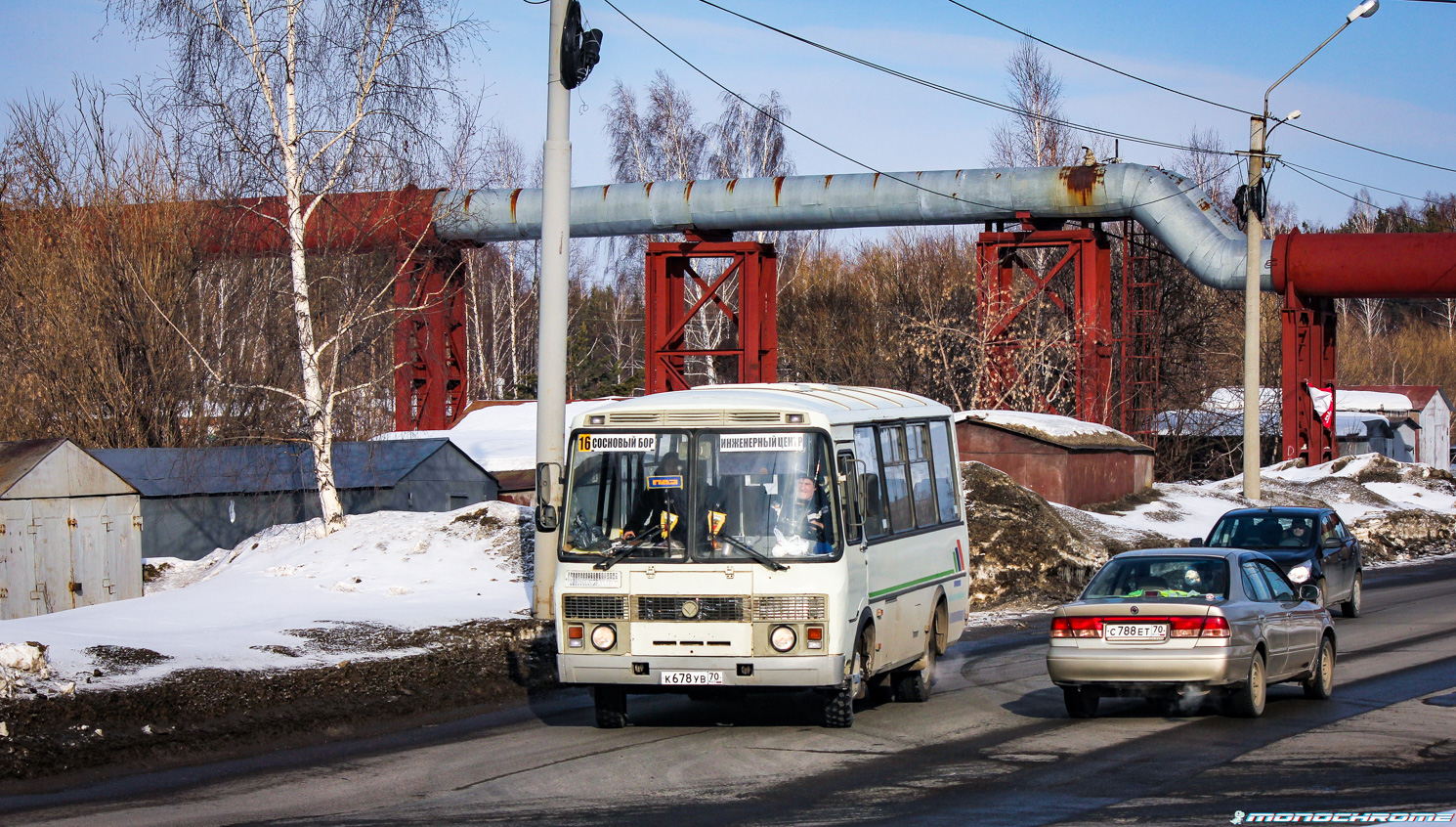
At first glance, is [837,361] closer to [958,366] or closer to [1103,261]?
[958,366]

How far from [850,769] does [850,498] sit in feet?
7.36

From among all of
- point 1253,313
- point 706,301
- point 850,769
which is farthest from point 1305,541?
point 706,301

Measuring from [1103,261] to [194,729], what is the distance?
27484 millimetres

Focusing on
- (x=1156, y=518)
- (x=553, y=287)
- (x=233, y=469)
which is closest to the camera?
(x=553, y=287)

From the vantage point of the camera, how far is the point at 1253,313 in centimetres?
2641

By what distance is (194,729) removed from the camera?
10.9 meters

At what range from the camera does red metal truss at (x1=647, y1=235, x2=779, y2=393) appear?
33875 mm

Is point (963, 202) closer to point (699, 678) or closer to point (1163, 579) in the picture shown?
point (1163, 579)

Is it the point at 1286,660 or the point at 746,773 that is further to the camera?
the point at 1286,660

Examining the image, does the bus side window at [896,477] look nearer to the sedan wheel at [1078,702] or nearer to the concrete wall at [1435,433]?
the sedan wheel at [1078,702]

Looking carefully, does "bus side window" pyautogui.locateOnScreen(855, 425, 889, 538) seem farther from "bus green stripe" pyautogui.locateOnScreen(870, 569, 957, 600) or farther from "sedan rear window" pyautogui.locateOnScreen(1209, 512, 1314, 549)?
"sedan rear window" pyautogui.locateOnScreen(1209, 512, 1314, 549)

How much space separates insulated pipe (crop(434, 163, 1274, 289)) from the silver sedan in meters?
21.7

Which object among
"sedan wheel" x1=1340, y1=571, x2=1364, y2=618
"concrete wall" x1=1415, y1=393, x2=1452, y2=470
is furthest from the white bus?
"concrete wall" x1=1415, y1=393, x2=1452, y2=470

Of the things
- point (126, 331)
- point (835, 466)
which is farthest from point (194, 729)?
point (126, 331)
